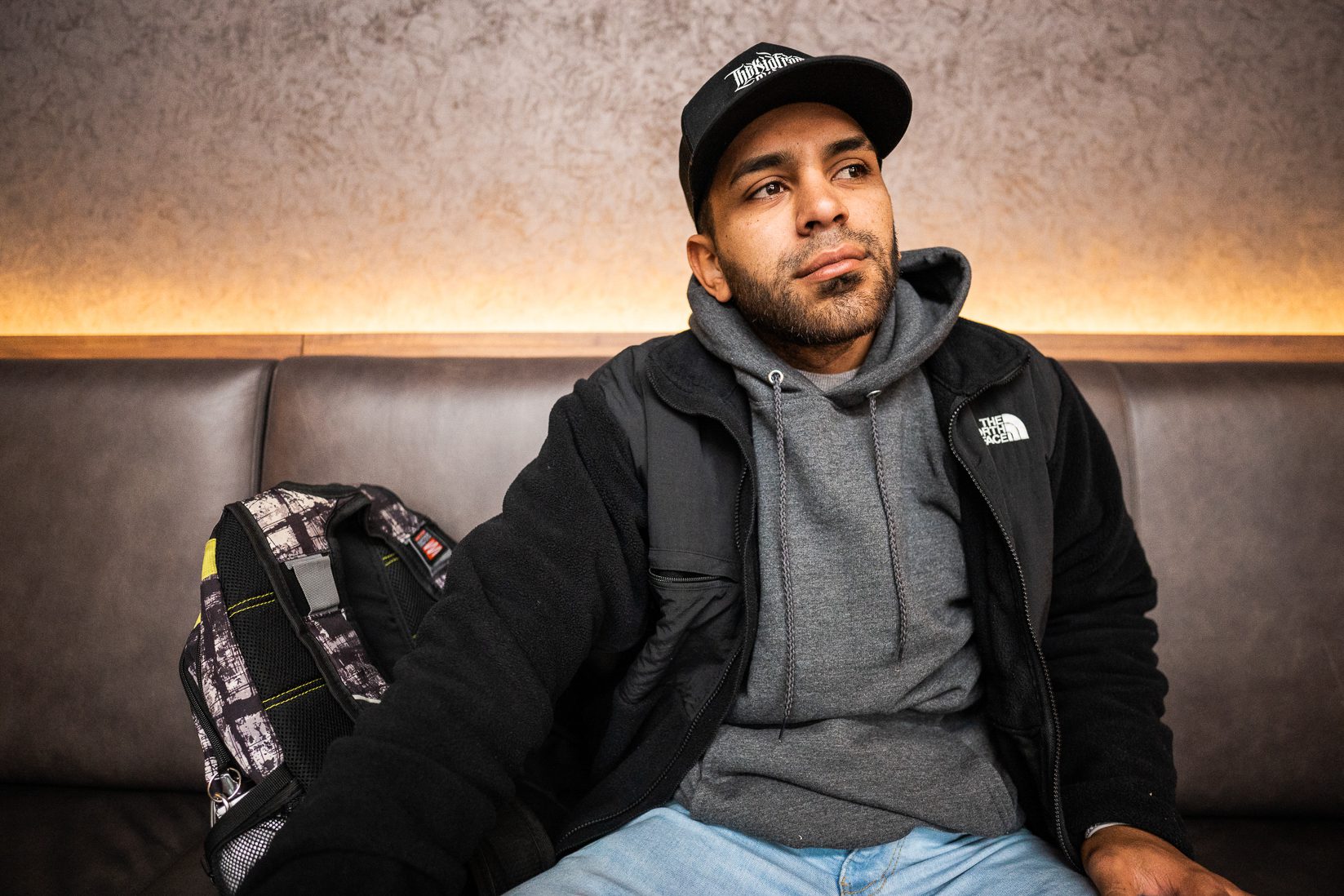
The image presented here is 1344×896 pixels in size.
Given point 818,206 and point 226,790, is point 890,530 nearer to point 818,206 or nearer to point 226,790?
point 818,206

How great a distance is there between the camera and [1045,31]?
1355 mm

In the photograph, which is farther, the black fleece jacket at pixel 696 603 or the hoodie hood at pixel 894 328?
the hoodie hood at pixel 894 328

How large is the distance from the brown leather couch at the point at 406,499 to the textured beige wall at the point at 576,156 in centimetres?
28

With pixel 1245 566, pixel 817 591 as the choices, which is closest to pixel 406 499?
pixel 817 591

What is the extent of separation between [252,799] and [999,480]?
3.14 ft

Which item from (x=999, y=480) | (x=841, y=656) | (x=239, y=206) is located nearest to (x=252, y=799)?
(x=841, y=656)

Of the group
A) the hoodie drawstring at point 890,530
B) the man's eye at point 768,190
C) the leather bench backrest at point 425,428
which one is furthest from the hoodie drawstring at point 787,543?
the leather bench backrest at point 425,428

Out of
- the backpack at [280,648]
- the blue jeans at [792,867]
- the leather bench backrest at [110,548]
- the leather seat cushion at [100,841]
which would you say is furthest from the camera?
the leather bench backrest at [110,548]

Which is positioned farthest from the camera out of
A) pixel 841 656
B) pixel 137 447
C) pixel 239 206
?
pixel 239 206

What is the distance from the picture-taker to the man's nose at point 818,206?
0.86m

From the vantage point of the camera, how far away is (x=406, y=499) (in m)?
1.23

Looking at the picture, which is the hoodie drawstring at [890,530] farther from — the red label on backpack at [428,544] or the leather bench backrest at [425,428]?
the red label on backpack at [428,544]

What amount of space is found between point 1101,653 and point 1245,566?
467 mm

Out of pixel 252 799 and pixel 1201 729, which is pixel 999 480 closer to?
pixel 1201 729
